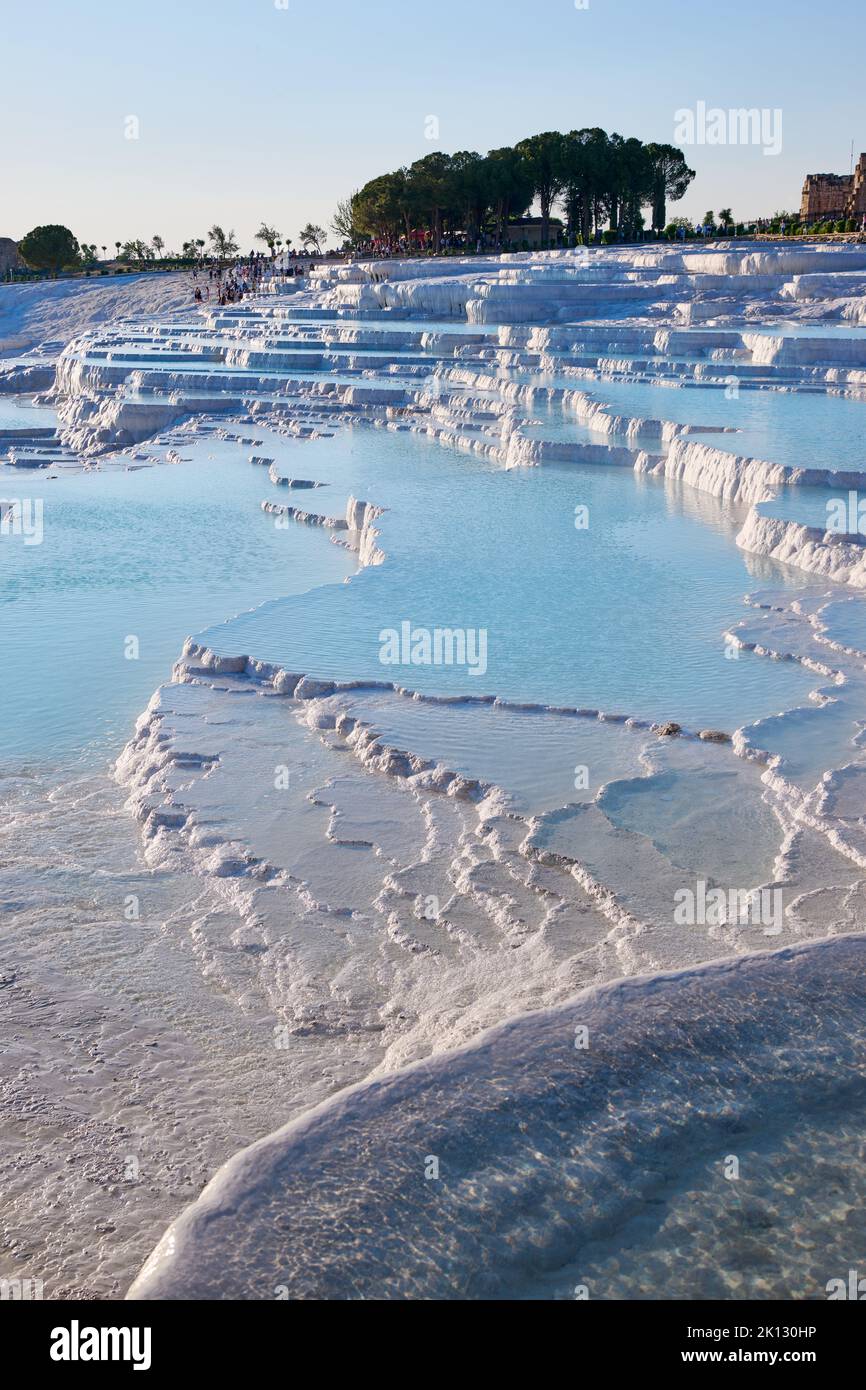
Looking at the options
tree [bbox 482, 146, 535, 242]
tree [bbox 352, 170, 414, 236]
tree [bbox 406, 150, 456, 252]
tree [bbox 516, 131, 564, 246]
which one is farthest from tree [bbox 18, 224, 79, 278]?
tree [bbox 516, 131, 564, 246]

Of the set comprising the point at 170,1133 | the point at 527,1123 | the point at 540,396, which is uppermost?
the point at 540,396

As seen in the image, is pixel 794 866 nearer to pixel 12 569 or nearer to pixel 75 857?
pixel 75 857

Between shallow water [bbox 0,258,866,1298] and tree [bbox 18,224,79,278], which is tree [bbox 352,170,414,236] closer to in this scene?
tree [bbox 18,224,79,278]

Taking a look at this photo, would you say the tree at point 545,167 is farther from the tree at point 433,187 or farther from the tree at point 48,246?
the tree at point 48,246

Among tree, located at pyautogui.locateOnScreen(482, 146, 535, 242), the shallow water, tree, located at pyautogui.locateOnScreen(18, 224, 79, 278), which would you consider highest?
tree, located at pyautogui.locateOnScreen(482, 146, 535, 242)

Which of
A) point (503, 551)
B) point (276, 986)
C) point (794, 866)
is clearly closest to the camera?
point (276, 986)
